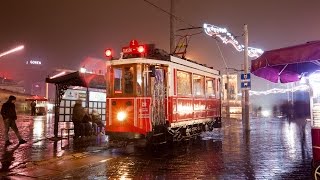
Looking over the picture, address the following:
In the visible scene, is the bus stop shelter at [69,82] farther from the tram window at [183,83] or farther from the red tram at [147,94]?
the tram window at [183,83]

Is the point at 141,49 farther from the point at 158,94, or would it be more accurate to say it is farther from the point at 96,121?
the point at 96,121

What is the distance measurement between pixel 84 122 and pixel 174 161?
6245 mm

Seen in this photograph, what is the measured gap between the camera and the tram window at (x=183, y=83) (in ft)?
46.9

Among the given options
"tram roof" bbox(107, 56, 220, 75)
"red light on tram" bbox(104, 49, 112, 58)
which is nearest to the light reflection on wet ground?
"tram roof" bbox(107, 56, 220, 75)

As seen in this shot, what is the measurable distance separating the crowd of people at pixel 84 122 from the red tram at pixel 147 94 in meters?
2.33

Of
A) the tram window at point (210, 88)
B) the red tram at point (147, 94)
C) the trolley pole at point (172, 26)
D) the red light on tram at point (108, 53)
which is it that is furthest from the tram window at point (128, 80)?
the tram window at point (210, 88)

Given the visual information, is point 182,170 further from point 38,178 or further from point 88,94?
point 88,94

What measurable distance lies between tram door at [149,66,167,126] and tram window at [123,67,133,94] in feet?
2.40

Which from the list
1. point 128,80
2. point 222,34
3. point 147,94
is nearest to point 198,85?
point 147,94

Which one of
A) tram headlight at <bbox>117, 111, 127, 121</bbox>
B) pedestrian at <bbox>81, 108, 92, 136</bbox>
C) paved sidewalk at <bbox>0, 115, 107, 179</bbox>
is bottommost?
paved sidewalk at <bbox>0, 115, 107, 179</bbox>

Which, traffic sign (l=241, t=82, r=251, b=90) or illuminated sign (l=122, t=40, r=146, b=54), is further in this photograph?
traffic sign (l=241, t=82, r=251, b=90)

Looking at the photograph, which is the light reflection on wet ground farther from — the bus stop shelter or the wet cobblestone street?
the bus stop shelter

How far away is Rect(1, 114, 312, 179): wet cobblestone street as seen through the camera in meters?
8.66

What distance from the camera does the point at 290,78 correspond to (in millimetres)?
10164
